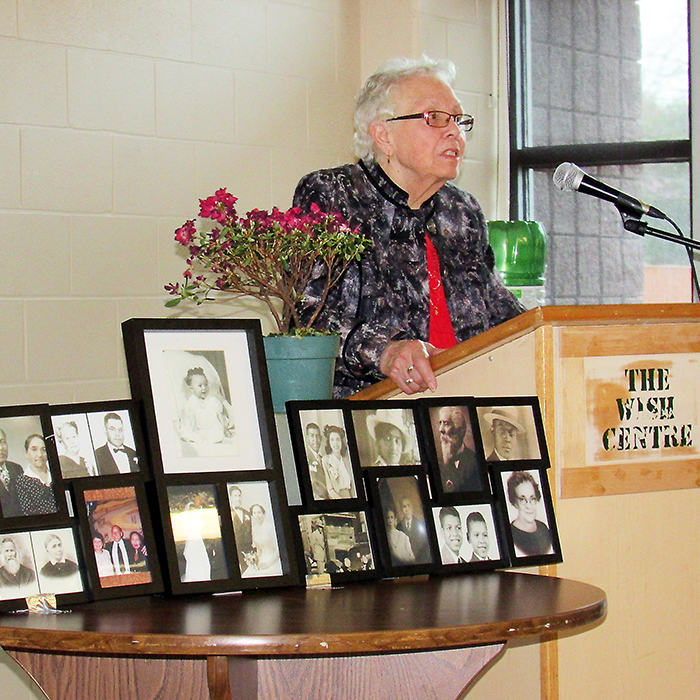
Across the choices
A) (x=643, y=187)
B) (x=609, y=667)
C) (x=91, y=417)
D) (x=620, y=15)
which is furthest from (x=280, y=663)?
(x=620, y=15)

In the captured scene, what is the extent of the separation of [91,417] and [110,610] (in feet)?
0.77

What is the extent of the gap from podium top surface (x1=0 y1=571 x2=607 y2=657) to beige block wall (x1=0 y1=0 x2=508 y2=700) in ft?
5.77

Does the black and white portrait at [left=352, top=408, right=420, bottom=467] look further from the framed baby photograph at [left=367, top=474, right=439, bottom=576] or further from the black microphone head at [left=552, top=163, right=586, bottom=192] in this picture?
the black microphone head at [left=552, top=163, right=586, bottom=192]

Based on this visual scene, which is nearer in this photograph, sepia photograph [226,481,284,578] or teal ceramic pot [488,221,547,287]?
sepia photograph [226,481,284,578]

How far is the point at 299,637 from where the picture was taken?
3.35ft

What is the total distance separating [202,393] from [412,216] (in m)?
1.25

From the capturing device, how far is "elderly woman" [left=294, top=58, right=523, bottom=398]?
2.30m

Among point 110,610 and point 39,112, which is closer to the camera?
point 110,610

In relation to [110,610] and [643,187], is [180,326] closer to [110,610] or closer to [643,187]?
[110,610]

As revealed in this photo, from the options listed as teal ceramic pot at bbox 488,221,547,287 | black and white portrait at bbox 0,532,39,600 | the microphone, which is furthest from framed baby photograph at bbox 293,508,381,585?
teal ceramic pot at bbox 488,221,547,287

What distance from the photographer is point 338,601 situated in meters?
1.18

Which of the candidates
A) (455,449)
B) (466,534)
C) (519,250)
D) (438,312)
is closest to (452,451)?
(455,449)

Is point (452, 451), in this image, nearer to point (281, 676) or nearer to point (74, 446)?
point (281, 676)

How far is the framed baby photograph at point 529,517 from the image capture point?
1.37m
